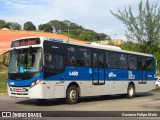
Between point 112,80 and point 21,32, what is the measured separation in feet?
253

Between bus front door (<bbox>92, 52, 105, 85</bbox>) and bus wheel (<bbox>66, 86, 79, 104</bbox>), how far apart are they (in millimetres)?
1862

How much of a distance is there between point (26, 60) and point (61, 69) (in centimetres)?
176

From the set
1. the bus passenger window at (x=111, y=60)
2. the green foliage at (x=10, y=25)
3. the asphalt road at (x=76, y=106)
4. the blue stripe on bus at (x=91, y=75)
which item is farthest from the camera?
the green foliage at (x=10, y=25)

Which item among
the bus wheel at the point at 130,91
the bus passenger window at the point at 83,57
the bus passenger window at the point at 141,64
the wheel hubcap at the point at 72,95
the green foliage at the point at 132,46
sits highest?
the green foliage at the point at 132,46

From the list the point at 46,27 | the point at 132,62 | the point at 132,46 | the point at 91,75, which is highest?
the point at 46,27

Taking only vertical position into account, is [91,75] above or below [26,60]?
below

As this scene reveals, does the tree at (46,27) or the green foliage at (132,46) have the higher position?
the tree at (46,27)

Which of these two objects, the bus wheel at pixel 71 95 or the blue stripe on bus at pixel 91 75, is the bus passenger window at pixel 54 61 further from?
the bus wheel at pixel 71 95

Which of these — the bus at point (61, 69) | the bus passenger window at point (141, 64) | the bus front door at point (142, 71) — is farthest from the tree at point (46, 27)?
the bus at point (61, 69)

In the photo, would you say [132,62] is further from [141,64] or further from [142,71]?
[142,71]

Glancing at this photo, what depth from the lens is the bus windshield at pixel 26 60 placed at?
631 inches

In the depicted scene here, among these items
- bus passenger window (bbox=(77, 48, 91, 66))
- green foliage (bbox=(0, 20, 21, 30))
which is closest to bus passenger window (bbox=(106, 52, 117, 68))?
bus passenger window (bbox=(77, 48, 91, 66))

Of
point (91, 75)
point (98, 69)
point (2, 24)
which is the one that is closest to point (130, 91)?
point (98, 69)

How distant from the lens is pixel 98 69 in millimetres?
19781
